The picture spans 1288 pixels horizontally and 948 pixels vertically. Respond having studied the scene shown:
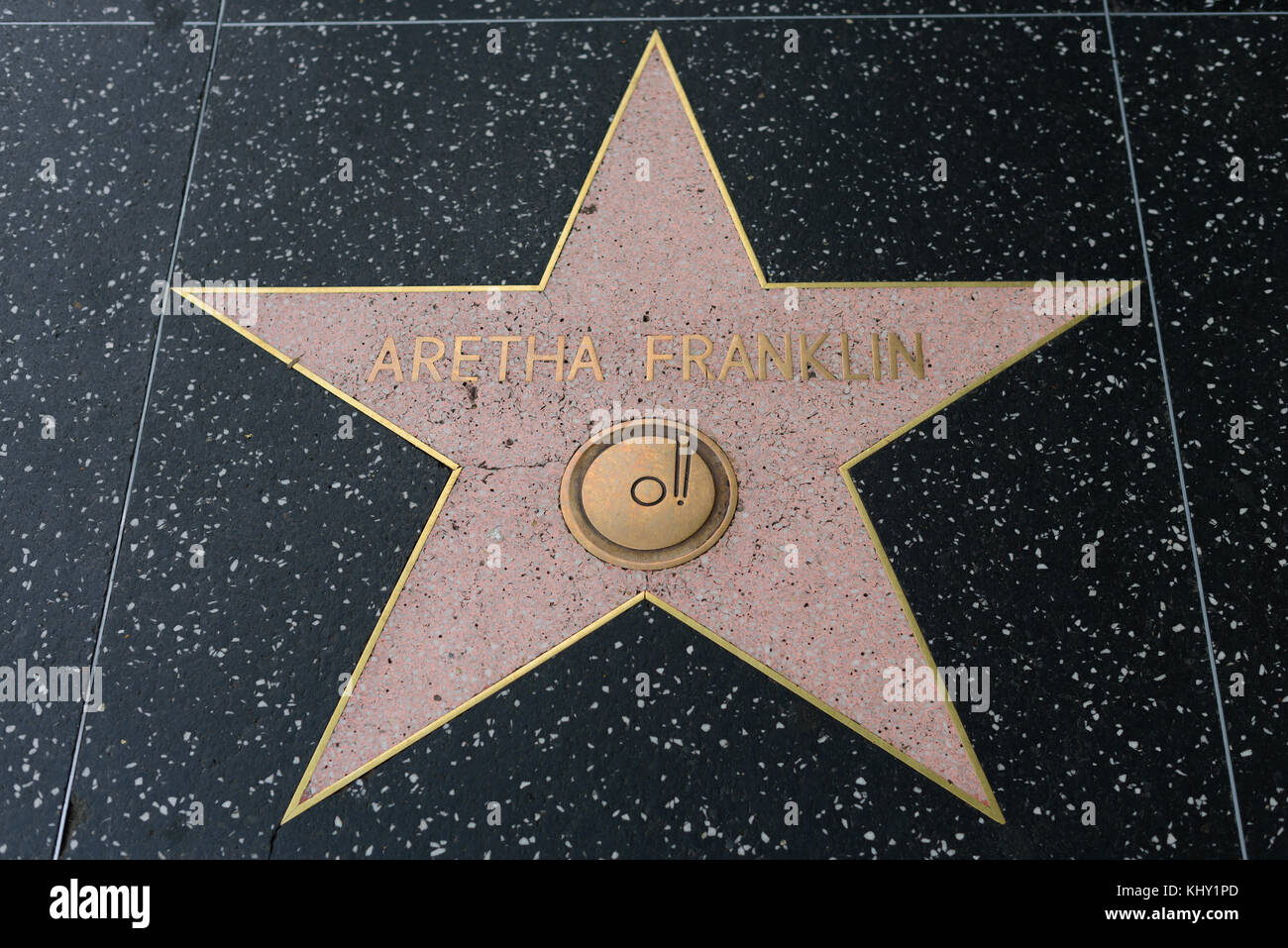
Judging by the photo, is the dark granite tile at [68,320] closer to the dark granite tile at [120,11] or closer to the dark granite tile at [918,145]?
the dark granite tile at [120,11]

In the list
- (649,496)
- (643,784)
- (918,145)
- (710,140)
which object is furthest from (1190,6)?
(643,784)

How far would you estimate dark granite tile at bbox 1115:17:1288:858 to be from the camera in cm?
138

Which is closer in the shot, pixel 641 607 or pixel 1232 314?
pixel 641 607

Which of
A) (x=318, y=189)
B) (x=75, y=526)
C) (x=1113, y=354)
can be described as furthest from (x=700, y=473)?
(x=75, y=526)

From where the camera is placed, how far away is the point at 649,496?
4.75 ft

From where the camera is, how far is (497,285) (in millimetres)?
1601

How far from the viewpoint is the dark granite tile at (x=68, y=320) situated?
1.43 m

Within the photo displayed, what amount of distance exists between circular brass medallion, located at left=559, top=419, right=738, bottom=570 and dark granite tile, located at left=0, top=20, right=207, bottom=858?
31.6 inches

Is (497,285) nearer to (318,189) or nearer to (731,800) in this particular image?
(318,189)

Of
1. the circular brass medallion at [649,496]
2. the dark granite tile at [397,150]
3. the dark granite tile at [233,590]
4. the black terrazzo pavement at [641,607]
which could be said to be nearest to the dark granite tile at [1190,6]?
the black terrazzo pavement at [641,607]

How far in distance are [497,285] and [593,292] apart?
0.18 meters

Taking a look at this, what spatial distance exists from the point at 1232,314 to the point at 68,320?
6.89 ft

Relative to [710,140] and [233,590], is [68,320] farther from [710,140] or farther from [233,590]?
[710,140]

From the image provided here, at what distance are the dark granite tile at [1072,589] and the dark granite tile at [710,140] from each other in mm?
269
